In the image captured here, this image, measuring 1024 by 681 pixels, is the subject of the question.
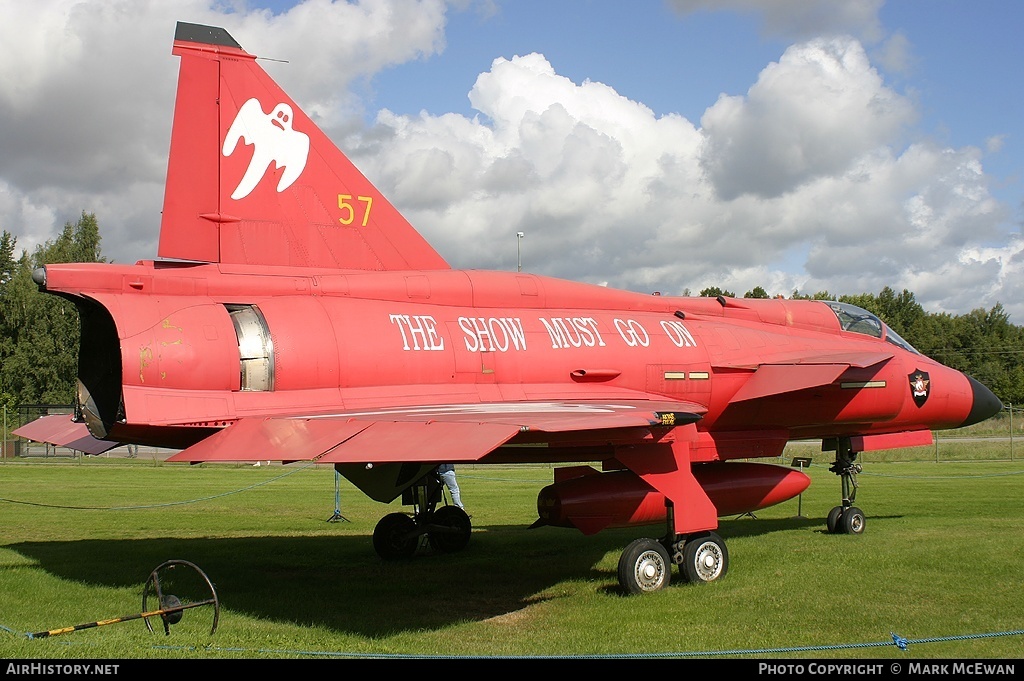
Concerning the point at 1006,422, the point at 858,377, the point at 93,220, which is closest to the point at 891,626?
the point at 858,377

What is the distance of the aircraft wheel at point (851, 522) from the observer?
42.7ft

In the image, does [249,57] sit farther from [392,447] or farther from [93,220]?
[93,220]

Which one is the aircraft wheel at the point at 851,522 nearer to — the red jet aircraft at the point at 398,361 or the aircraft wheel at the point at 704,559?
the red jet aircraft at the point at 398,361

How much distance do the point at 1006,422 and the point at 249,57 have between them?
50.9 m

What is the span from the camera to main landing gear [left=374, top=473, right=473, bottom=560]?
12.1 m

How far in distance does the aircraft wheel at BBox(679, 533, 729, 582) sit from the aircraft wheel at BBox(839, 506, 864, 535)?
3872mm

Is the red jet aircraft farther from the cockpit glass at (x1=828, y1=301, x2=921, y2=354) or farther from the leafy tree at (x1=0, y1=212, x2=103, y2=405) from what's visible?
the leafy tree at (x1=0, y1=212, x2=103, y2=405)

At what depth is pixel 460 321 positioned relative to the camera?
981cm

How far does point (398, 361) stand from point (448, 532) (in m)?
4.40

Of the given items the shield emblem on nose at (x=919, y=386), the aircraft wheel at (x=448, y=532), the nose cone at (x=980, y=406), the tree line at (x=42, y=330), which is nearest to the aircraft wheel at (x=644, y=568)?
the aircraft wheel at (x=448, y=532)

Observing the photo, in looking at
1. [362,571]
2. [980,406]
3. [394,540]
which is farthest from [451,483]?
[980,406]

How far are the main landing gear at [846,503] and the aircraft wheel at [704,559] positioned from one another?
A: 12.8 feet

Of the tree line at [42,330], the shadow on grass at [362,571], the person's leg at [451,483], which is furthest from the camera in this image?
the tree line at [42,330]

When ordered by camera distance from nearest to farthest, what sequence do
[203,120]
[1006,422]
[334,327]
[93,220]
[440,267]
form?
[334,327], [203,120], [440,267], [1006,422], [93,220]
